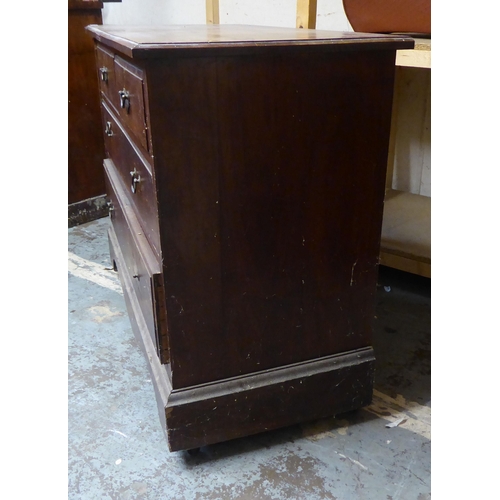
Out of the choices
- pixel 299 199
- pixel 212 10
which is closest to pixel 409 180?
pixel 212 10

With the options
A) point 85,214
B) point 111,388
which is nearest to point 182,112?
point 111,388

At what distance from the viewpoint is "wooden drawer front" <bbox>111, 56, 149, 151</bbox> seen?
975 millimetres

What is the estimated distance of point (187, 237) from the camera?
40.2 inches

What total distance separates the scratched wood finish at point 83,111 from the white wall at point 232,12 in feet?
1.61

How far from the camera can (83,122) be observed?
247cm

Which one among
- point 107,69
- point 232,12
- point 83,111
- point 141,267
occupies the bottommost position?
point 141,267

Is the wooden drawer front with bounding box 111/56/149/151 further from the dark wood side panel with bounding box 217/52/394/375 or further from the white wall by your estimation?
the white wall

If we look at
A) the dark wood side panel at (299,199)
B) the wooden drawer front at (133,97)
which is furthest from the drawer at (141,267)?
the wooden drawer front at (133,97)

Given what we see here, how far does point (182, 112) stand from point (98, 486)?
791 millimetres

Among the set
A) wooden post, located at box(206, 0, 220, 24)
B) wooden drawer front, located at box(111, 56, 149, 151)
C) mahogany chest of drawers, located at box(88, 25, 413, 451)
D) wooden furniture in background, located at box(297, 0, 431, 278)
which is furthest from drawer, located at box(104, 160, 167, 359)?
wooden furniture in background, located at box(297, 0, 431, 278)

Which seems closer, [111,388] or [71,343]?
[111,388]

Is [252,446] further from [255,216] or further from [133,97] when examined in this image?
[133,97]

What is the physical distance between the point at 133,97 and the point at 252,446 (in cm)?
81

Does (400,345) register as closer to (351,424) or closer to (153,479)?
(351,424)
